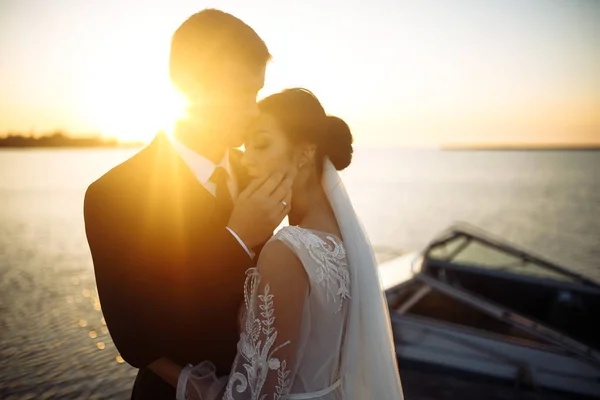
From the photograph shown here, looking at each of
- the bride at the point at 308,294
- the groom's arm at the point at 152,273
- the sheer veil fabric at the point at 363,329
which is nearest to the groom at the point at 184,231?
the groom's arm at the point at 152,273

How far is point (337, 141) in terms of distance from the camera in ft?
9.29

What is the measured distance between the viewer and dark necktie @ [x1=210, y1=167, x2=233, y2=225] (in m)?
2.61

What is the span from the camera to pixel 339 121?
2832 millimetres

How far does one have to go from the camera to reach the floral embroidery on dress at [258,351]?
2.03m

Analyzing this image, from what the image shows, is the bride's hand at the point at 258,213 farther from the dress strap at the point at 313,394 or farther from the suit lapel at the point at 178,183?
the dress strap at the point at 313,394

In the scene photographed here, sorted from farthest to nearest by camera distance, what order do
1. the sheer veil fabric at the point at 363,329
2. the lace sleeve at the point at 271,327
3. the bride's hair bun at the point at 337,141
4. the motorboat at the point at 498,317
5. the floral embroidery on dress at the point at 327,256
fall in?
the motorboat at the point at 498,317
the bride's hair bun at the point at 337,141
the sheer veil fabric at the point at 363,329
the floral embroidery on dress at the point at 327,256
the lace sleeve at the point at 271,327

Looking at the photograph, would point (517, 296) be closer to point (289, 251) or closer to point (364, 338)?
point (364, 338)

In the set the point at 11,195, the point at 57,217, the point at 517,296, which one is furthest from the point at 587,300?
the point at 11,195

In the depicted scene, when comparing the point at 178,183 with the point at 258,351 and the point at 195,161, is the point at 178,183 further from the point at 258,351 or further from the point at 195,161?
the point at 258,351

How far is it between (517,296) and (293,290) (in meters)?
7.20

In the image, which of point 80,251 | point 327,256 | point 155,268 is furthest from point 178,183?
point 80,251

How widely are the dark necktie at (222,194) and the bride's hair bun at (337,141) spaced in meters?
0.67

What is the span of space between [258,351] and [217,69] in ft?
5.05

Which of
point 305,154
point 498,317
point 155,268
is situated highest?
point 305,154
